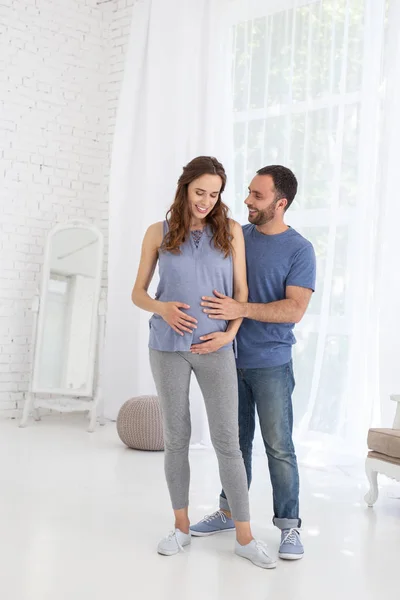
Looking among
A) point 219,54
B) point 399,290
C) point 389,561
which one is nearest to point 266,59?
point 219,54

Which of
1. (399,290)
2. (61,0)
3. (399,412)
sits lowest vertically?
(399,412)

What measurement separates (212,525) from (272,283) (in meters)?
0.97

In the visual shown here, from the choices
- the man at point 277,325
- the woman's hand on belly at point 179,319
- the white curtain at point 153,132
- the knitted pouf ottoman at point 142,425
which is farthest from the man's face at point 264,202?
the white curtain at point 153,132

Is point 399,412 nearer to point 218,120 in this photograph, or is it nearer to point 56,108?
point 218,120

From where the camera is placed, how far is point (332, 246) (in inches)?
185

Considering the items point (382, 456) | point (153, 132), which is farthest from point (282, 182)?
point (153, 132)

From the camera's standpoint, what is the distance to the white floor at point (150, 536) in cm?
251

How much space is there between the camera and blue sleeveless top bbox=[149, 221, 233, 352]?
271 centimetres

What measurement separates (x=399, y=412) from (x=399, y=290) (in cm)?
82

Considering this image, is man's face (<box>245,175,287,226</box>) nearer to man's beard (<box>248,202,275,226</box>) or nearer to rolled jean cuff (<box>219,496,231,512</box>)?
man's beard (<box>248,202,275,226</box>)

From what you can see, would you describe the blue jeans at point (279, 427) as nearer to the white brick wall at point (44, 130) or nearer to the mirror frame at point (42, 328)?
the mirror frame at point (42, 328)

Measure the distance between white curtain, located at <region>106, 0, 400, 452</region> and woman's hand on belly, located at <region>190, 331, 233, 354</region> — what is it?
191 centimetres

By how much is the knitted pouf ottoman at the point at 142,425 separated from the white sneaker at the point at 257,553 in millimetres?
1981

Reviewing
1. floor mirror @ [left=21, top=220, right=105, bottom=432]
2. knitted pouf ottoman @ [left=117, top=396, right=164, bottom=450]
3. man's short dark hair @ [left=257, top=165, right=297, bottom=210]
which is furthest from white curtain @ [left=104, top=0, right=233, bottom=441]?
man's short dark hair @ [left=257, top=165, right=297, bottom=210]
